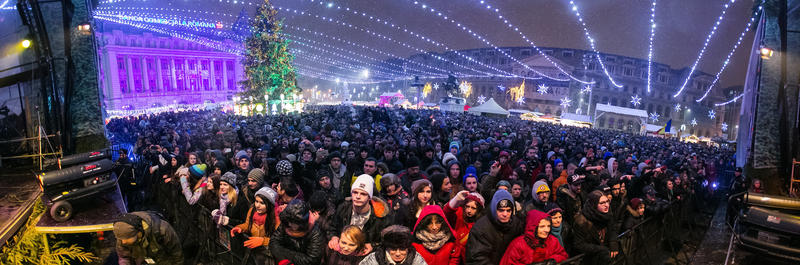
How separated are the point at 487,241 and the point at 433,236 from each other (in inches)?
21.3

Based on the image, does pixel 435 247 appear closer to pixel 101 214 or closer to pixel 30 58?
pixel 101 214

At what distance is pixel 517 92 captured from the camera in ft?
204

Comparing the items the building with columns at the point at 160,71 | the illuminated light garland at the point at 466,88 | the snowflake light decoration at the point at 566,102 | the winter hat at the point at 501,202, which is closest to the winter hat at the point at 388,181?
the winter hat at the point at 501,202

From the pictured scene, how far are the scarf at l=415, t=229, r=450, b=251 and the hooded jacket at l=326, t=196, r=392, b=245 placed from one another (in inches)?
26.0

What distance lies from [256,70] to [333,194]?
29.8 metres

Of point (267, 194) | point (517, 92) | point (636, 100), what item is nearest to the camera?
point (267, 194)

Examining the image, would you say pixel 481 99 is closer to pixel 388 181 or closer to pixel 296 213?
pixel 388 181

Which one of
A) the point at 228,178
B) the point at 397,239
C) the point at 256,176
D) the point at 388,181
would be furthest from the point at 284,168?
the point at 397,239

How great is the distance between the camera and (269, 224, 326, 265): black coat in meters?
3.58

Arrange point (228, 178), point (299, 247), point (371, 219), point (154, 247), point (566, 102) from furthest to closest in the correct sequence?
point (566, 102) < point (228, 178) < point (371, 219) < point (154, 247) < point (299, 247)

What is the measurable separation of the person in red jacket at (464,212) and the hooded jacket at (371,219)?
77 centimetres

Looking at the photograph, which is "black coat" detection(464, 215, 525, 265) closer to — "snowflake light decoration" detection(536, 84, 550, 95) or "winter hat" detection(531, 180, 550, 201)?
"winter hat" detection(531, 180, 550, 201)

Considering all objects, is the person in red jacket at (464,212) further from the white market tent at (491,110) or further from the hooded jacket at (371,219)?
the white market tent at (491,110)

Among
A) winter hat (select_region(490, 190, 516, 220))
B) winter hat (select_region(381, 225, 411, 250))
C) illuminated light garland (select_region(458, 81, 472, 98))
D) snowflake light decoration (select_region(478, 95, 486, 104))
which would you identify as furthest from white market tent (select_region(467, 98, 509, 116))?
winter hat (select_region(381, 225, 411, 250))
